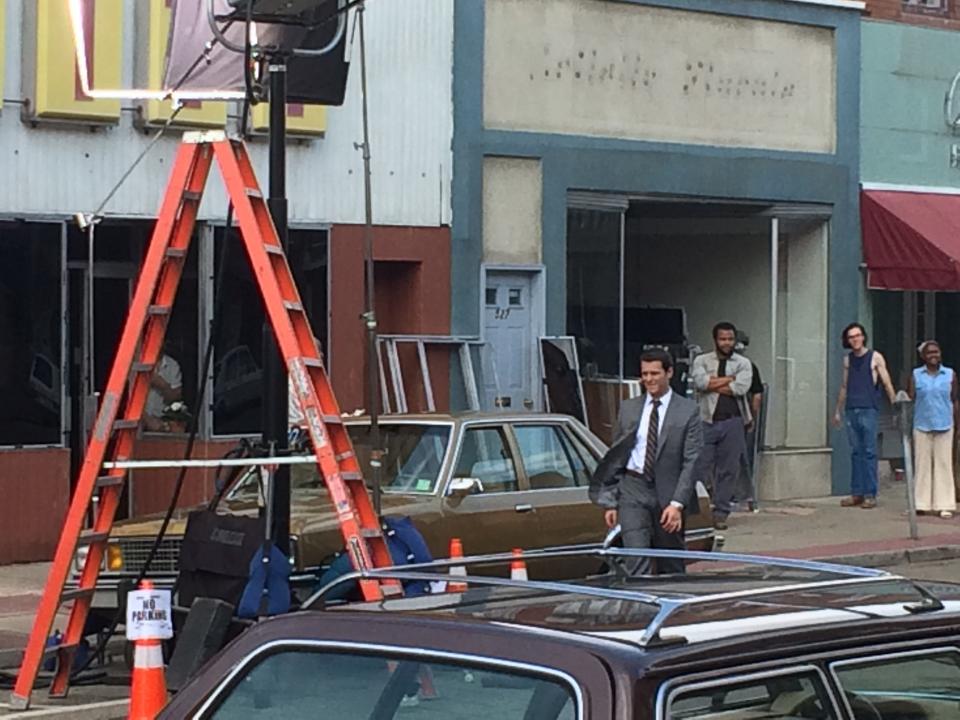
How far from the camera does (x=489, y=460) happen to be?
12.5 m

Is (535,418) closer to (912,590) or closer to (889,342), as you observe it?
(912,590)

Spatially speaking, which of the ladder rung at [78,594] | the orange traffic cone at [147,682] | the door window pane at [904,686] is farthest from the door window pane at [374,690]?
the ladder rung at [78,594]

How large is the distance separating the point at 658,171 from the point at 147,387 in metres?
11.1

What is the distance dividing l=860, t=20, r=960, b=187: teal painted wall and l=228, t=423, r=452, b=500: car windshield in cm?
1070

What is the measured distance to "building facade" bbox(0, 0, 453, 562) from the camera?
50.4ft

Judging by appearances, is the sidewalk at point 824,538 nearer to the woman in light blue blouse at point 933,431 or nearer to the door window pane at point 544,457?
the woman in light blue blouse at point 933,431

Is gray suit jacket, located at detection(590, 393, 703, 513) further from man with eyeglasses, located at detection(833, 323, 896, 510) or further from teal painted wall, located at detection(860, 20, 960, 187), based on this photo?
teal painted wall, located at detection(860, 20, 960, 187)

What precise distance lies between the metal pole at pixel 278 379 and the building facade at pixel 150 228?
394 centimetres

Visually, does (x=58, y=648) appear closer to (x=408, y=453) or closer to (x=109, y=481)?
(x=109, y=481)

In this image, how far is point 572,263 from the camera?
1947cm

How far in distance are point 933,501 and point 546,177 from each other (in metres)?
5.38

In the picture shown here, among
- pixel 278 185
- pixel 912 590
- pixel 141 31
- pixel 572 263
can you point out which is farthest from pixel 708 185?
pixel 912 590

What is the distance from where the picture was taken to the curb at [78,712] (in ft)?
30.2

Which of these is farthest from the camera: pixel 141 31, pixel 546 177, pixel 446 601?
pixel 546 177
